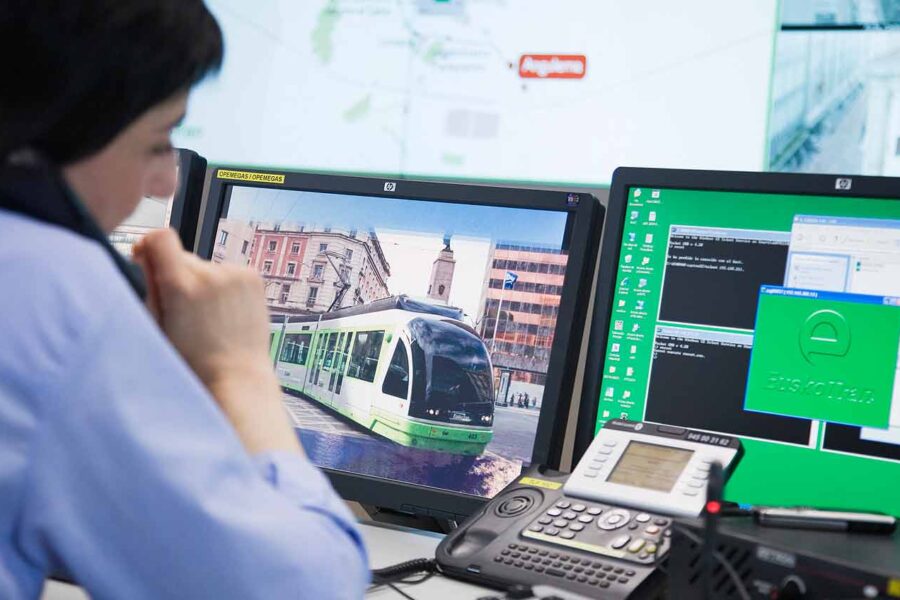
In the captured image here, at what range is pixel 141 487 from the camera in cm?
47

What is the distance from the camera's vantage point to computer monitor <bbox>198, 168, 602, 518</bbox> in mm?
1054

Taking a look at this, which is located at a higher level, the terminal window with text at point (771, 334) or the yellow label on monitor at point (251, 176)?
the yellow label on monitor at point (251, 176)

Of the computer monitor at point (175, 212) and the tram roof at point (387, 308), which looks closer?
the tram roof at point (387, 308)

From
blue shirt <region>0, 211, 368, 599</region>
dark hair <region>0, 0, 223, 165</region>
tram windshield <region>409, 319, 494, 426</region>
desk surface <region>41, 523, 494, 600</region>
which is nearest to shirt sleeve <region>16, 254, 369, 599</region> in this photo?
blue shirt <region>0, 211, 368, 599</region>

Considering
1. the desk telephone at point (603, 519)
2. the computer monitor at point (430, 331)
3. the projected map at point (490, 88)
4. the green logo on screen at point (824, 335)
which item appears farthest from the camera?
the projected map at point (490, 88)

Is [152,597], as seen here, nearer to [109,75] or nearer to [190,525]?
[190,525]

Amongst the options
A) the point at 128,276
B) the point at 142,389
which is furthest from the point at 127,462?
the point at 128,276

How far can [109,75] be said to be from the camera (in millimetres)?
522

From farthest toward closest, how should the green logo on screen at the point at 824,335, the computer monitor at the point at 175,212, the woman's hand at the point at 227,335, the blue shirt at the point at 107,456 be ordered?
1. the computer monitor at the point at 175,212
2. the green logo on screen at the point at 824,335
3. the woman's hand at the point at 227,335
4. the blue shirt at the point at 107,456

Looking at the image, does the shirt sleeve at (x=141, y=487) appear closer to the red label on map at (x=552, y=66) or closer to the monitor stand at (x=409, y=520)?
the monitor stand at (x=409, y=520)

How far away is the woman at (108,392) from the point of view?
1.51 feet

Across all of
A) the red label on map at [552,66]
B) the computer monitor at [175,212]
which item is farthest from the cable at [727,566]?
the red label on map at [552,66]

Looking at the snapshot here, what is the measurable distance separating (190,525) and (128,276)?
0.20 meters

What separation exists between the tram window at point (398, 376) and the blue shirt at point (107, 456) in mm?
565
